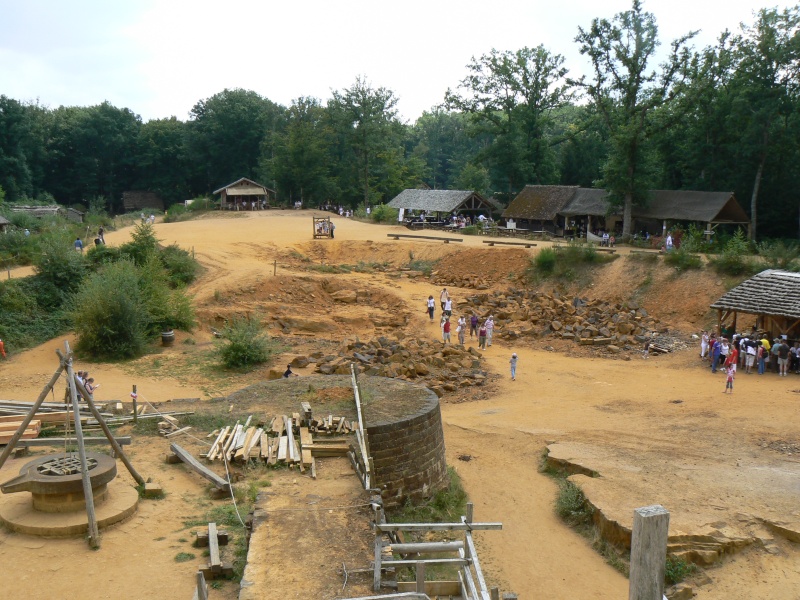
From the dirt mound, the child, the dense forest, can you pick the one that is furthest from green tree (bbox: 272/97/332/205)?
the child

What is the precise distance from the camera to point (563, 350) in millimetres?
27703

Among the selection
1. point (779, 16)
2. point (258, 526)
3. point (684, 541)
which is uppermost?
point (779, 16)

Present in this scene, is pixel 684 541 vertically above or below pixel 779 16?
below

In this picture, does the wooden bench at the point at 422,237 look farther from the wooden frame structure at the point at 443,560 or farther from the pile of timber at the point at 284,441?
the wooden frame structure at the point at 443,560

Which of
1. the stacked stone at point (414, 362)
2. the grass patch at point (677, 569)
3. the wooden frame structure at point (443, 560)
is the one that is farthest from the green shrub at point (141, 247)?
the grass patch at point (677, 569)

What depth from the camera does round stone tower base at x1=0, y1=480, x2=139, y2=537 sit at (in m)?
10.9

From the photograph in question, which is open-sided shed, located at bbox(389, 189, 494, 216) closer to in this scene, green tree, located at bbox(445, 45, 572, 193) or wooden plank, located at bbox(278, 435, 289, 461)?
green tree, located at bbox(445, 45, 572, 193)

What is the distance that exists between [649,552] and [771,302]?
74.5 ft

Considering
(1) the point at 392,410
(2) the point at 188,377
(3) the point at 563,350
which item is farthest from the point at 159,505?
(3) the point at 563,350

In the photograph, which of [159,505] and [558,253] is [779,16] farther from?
[159,505]

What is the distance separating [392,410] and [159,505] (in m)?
5.35

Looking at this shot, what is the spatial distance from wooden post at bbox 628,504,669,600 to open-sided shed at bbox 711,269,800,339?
21958 mm

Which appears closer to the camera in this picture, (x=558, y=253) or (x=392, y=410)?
(x=392, y=410)

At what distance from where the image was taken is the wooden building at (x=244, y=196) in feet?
192
